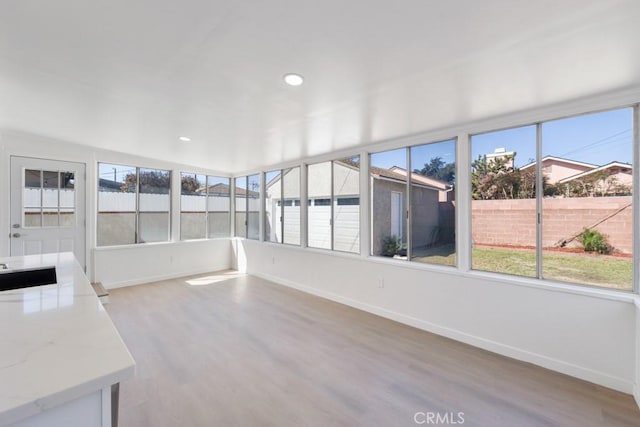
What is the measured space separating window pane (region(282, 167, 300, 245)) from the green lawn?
2.76 m

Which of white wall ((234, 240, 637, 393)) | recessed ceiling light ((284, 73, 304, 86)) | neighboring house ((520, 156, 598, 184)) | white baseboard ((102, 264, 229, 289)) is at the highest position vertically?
recessed ceiling light ((284, 73, 304, 86))

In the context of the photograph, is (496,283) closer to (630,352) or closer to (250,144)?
(630,352)

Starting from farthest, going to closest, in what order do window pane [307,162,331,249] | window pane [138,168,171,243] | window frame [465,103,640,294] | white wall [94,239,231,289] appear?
window pane [138,168,171,243] → white wall [94,239,231,289] → window pane [307,162,331,249] → window frame [465,103,640,294]

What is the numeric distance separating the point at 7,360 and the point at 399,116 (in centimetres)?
291

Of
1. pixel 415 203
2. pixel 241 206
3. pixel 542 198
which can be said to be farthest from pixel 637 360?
pixel 241 206

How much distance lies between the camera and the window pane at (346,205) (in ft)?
14.0

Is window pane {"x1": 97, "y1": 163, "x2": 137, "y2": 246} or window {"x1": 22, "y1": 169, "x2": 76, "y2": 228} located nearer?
window {"x1": 22, "y1": 169, "x2": 76, "y2": 228}

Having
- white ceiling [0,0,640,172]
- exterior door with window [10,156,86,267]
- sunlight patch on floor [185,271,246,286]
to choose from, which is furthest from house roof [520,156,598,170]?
exterior door with window [10,156,86,267]

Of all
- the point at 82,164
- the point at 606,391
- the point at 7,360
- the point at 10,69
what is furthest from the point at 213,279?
the point at 606,391

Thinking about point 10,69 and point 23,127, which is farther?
point 23,127

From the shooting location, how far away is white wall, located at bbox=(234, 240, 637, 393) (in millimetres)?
2225

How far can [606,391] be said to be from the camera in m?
2.19

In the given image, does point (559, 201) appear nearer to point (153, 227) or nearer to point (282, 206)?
point (282, 206)

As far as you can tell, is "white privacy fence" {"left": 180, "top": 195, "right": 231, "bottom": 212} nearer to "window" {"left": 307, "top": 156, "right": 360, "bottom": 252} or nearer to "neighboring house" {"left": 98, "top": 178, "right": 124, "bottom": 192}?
"neighboring house" {"left": 98, "top": 178, "right": 124, "bottom": 192}
